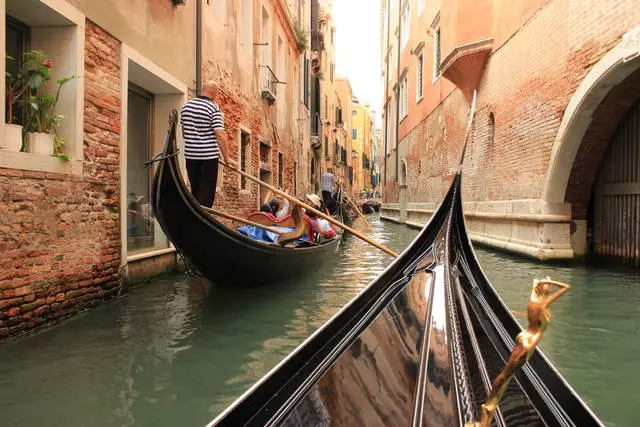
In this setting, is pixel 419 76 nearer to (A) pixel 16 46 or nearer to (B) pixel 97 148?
(B) pixel 97 148

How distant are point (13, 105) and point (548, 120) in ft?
14.9

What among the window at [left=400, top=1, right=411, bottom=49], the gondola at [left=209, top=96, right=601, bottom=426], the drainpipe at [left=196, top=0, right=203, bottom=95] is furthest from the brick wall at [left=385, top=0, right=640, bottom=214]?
the window at [left=400, top=1, right=411, bottom=49]

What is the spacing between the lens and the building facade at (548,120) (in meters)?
4.38

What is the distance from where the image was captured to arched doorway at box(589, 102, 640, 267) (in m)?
4.67

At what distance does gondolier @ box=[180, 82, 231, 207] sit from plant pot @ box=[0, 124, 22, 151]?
1.26 meters

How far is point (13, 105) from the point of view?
106 inches

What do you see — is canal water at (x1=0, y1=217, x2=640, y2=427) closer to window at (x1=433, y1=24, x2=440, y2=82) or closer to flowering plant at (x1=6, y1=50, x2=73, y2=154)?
flowering plant at (x1=6, y1=50, x2=73, y2=154)

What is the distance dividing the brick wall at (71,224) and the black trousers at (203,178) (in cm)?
53

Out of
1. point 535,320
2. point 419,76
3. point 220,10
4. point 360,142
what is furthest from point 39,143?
point 360,142

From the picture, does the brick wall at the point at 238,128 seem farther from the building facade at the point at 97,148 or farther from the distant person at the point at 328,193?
the distant person at the point at 328,193

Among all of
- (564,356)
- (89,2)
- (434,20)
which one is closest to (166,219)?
(89,2)

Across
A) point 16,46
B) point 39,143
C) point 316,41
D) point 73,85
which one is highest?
point 316,41

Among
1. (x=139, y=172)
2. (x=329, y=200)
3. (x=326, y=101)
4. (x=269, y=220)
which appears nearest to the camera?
(x=269, y=220)

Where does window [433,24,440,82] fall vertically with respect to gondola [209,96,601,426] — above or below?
above
